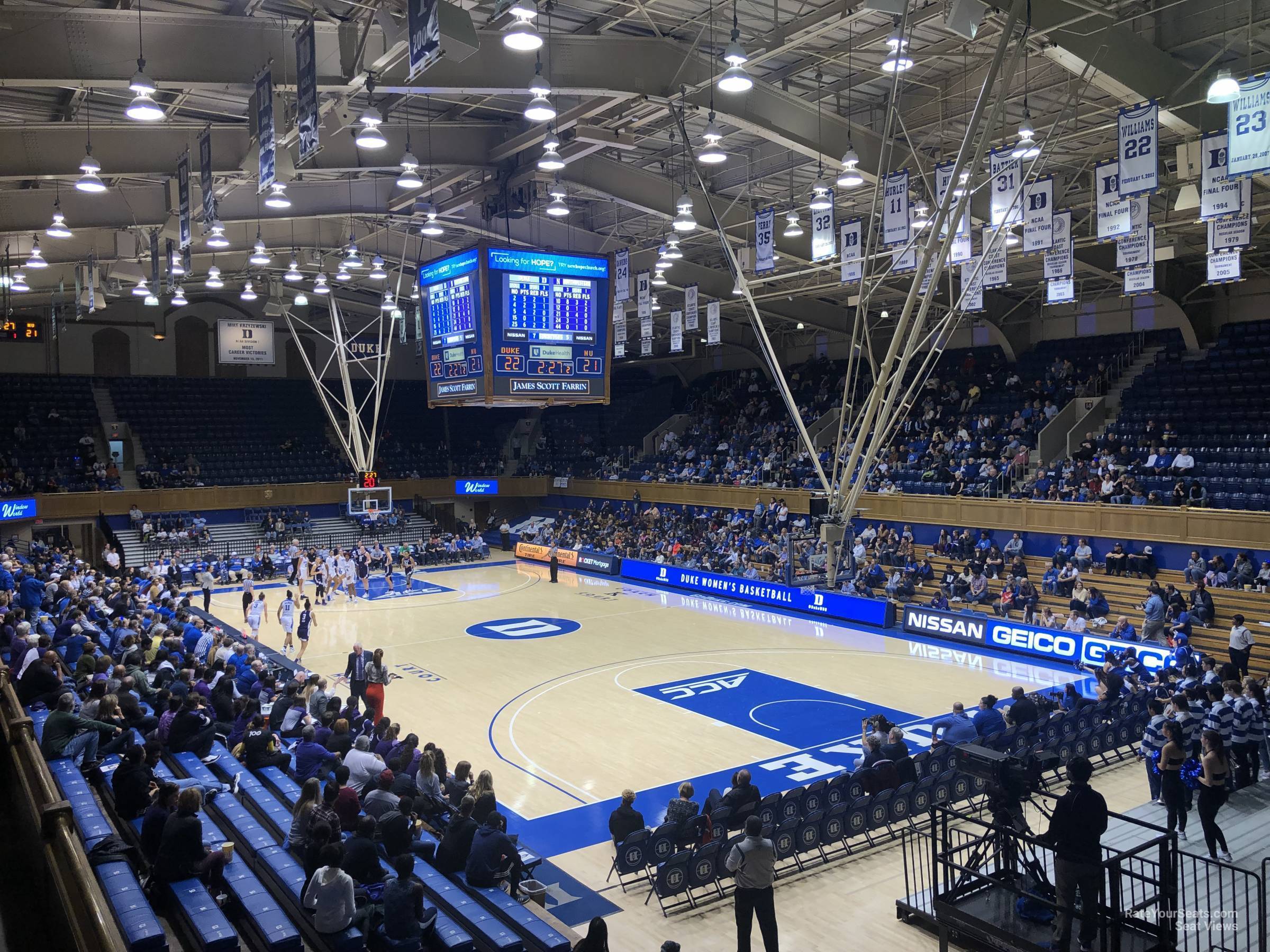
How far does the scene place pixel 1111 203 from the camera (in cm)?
1652

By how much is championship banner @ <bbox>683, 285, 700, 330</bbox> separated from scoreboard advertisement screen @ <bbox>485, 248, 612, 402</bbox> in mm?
10995

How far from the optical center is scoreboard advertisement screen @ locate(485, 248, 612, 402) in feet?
56.5

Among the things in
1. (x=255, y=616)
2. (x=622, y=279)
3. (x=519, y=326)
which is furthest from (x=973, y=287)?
(x=255, y=616)

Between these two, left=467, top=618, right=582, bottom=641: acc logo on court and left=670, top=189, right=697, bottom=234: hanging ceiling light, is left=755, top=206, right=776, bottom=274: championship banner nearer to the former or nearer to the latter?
left=670, top=189, right=697, bottom=234: hanging ceiling light

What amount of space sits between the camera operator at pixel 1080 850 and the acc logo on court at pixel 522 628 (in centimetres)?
1799

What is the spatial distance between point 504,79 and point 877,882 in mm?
12070

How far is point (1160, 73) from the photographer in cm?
1569

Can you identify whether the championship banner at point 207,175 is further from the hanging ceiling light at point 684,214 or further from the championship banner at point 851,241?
the championship banner at point 851,241

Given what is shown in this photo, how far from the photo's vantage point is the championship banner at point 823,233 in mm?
19391

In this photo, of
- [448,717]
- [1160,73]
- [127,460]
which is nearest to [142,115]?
[448,717]

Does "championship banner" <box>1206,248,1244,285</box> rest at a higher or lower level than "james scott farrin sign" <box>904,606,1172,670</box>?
higher

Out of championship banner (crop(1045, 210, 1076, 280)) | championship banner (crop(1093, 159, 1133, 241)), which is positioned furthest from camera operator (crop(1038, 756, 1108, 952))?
championship banner (crop(1045, 210, 1076, 280))

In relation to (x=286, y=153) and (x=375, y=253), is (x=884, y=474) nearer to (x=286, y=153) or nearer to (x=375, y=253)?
(x=375, y=253)

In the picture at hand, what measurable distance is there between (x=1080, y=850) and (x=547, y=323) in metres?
12.6
